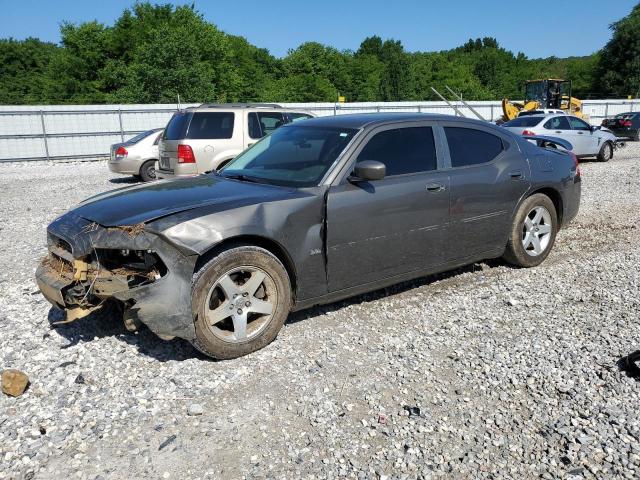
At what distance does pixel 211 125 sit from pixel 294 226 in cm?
738

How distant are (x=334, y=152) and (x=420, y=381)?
196cm

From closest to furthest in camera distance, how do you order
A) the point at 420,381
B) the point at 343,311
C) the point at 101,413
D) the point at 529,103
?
the point at 101,413 → the point at 420,381 → the point at 343,311 → the point at 529,103

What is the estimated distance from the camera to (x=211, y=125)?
1092cm

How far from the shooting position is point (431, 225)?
4.91m

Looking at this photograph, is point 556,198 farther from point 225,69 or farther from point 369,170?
point 225,69

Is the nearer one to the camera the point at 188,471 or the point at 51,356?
the point at 188,471

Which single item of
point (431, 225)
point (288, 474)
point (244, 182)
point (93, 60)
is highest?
point (93, 60)

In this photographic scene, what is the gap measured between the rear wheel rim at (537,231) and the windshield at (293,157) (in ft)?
7.80

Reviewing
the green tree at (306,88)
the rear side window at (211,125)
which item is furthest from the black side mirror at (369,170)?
the green tree at (306,88)

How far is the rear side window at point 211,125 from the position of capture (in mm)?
10766

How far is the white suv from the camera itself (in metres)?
10.6

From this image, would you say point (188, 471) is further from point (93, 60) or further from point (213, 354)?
point (93, 60)

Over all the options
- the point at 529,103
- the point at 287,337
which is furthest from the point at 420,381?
the point at 529,103

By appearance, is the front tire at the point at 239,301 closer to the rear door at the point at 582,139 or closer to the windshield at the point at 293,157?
the windshield at the point at 293,157
